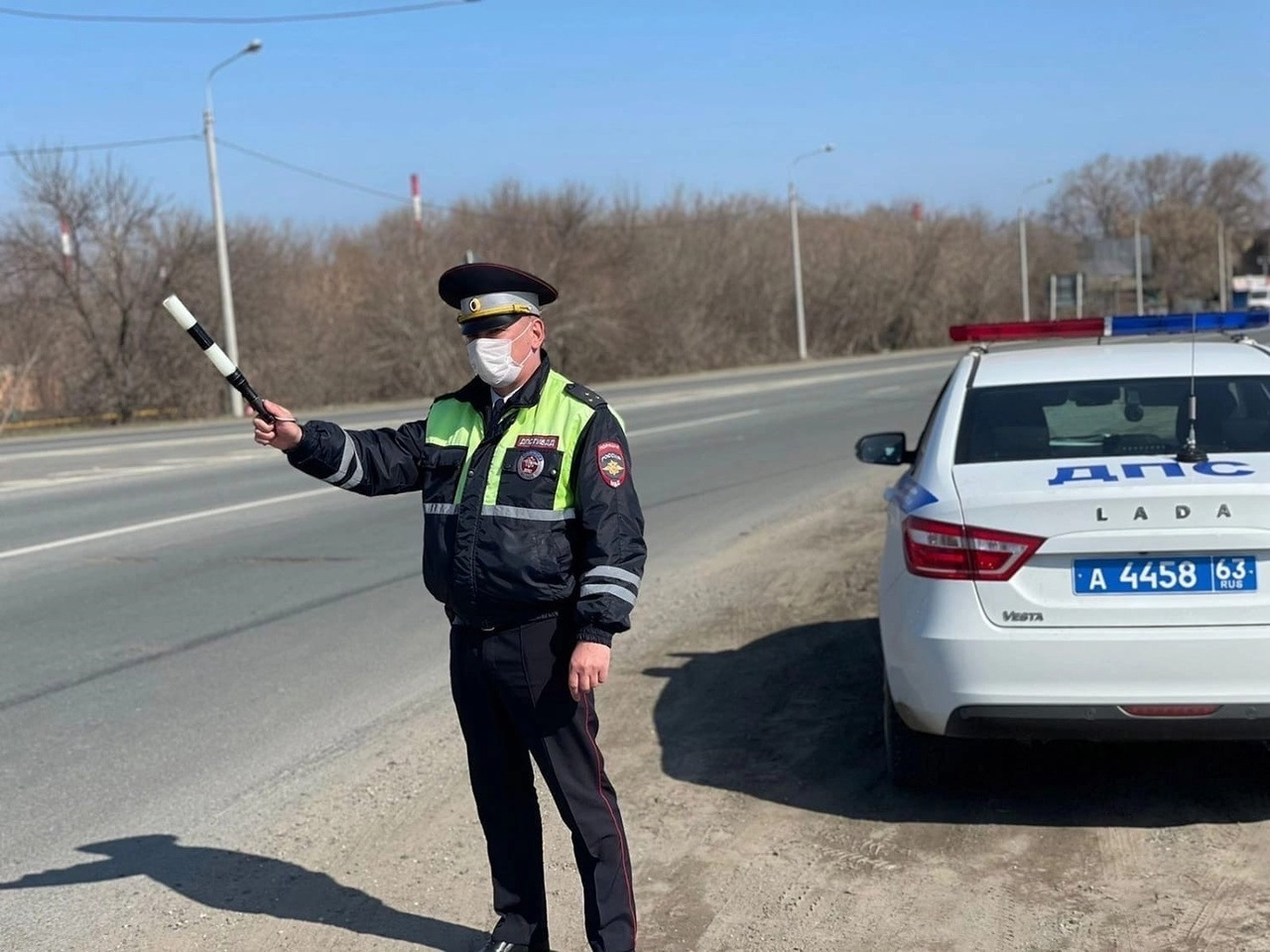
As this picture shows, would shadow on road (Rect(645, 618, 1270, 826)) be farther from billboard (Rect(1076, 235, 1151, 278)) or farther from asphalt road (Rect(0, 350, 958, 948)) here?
billboard (Rect(1076, 235, 1151, 278))

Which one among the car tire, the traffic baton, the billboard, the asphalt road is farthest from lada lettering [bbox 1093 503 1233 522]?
the billboard

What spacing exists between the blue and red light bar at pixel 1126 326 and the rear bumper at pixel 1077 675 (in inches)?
72.4

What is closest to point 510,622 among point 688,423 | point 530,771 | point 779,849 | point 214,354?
point 530,771

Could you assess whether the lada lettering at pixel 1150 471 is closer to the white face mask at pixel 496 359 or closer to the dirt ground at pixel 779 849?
the dirt ground at pixel 779 849

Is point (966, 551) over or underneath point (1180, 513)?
underneath

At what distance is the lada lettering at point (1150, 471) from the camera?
173 inches

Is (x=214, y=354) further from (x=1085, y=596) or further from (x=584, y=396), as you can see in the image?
(x=1085, y=596)

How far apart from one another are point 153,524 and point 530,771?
388 inches

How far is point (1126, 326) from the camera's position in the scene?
6008mm

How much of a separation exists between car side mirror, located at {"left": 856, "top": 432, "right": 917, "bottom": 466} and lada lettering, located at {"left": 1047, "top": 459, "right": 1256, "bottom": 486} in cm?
164

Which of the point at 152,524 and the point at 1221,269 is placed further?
the point at 1221,269

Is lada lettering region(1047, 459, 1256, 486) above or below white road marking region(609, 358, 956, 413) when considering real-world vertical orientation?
above

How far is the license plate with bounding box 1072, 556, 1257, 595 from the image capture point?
4.21 meters

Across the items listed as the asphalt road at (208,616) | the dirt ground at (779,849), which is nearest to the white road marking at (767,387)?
the asphalt road at (208,616)
